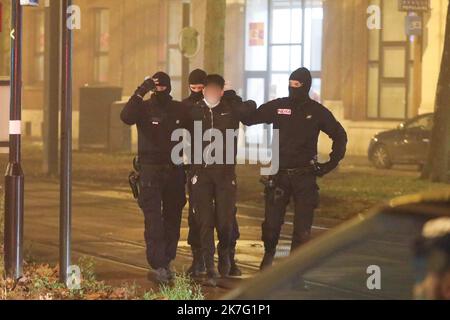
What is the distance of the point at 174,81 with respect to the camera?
38.1 m

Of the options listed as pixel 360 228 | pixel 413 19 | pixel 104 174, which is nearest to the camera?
pixel 360 228

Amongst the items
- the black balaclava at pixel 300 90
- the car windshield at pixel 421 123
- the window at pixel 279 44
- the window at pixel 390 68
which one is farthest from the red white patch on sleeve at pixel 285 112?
the window at pixel 279 44

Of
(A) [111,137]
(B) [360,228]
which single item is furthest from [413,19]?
(B) [360,228]

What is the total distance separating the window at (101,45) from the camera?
39594mm

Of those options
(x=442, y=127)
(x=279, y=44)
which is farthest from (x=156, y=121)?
(x=279, y=44)

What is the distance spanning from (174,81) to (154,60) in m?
0.95

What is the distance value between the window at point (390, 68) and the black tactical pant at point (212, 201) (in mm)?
21114

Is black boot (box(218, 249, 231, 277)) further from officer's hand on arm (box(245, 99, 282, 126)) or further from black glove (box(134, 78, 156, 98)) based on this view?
black glove (box(134, 78, 156, 98))

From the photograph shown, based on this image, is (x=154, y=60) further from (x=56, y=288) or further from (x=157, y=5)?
(x=56, y=288)

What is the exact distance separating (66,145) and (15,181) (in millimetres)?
627

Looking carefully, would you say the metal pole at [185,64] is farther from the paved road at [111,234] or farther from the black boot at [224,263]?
the black boot at [224,263]

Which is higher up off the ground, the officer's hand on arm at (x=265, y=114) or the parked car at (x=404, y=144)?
the officer's hand on arm at (x=265, y=114)

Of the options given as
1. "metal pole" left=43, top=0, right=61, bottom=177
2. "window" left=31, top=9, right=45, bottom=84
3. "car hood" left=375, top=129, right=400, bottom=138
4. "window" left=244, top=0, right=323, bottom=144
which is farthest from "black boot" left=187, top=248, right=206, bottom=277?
"window" left=31, top=9, right=45, bottom=84

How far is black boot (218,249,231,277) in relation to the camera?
37.2 feet
